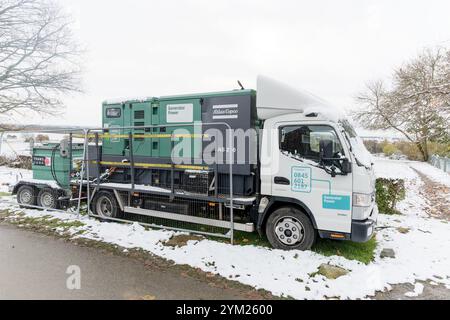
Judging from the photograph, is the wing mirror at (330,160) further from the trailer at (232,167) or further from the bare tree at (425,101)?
the bare tree at (425,101)

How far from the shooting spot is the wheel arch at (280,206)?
530 cm

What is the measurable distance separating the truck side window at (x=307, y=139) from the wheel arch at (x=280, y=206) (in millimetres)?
868

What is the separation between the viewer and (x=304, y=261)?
195 inches

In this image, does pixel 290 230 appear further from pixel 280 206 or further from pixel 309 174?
pixel 309 174

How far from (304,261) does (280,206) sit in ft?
3.65

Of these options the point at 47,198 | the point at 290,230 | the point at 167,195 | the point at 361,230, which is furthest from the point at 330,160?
the point at 47,198

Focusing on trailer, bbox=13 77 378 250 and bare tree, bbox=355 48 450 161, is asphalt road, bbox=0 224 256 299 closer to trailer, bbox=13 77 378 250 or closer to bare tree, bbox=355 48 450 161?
trailer, bbox=13 77 378 250

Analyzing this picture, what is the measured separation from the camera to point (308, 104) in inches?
215

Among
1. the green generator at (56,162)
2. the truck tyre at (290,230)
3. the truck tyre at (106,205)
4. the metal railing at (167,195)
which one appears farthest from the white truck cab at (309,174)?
the green generator at (56,162)

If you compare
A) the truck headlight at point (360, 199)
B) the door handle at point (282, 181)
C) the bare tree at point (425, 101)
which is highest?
the bare tree at point (425, 101)

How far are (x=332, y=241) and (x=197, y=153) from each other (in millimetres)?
3430

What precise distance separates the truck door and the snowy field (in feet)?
2.56

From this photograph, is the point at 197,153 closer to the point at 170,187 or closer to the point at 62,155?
the point at 170,187
